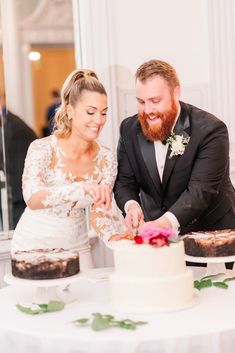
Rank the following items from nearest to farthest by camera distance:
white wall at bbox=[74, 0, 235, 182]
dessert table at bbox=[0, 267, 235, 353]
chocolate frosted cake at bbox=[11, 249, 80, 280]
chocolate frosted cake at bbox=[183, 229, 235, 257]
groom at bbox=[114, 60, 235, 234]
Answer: dessert table at bbox=[0, 267, 235, 353], chocolate frosted cake at bbox=[11, 249, 80, 280], chocolate frosted cake at bbox=[183, 229, 235, 257], groom at bbox=[114, 60, 235, 234], white wall at bbox=[74, 0, 235, 182]

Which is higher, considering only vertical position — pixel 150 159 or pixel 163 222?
pixel 150 159

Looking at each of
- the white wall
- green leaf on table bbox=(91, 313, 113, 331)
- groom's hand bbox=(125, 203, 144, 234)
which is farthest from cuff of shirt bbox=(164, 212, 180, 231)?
the white wall

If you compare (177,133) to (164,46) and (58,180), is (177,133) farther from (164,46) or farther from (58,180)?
(164,46)

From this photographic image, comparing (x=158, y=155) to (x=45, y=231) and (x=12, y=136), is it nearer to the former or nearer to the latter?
(x=45, y=231)

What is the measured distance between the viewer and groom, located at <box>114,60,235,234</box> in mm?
3527

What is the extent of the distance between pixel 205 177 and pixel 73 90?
33.8 inches

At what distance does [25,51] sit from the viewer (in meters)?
4.85

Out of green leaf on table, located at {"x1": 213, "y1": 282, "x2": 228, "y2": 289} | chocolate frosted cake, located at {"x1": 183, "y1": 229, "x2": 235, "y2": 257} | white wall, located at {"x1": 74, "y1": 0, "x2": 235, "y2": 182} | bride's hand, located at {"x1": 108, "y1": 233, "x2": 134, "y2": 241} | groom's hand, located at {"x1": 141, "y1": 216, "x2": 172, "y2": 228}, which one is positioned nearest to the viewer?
green leaf on table, located at {"x1": 213, "y1": 282, "x2": 228, "y2": 289}

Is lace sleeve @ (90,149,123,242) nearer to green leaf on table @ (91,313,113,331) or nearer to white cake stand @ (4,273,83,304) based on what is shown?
white cake stand @ (4,273,83,304)

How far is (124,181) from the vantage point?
373 cm

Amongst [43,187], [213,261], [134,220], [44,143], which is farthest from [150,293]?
[44,143]

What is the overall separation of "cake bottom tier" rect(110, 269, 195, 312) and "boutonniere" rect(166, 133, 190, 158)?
112 cm

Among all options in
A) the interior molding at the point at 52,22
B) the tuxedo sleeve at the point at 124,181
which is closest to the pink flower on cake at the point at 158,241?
the tuxedo sleeve at the point at 124,181

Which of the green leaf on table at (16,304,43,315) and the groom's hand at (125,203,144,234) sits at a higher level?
the groom's hand at (125,203,144,234)
